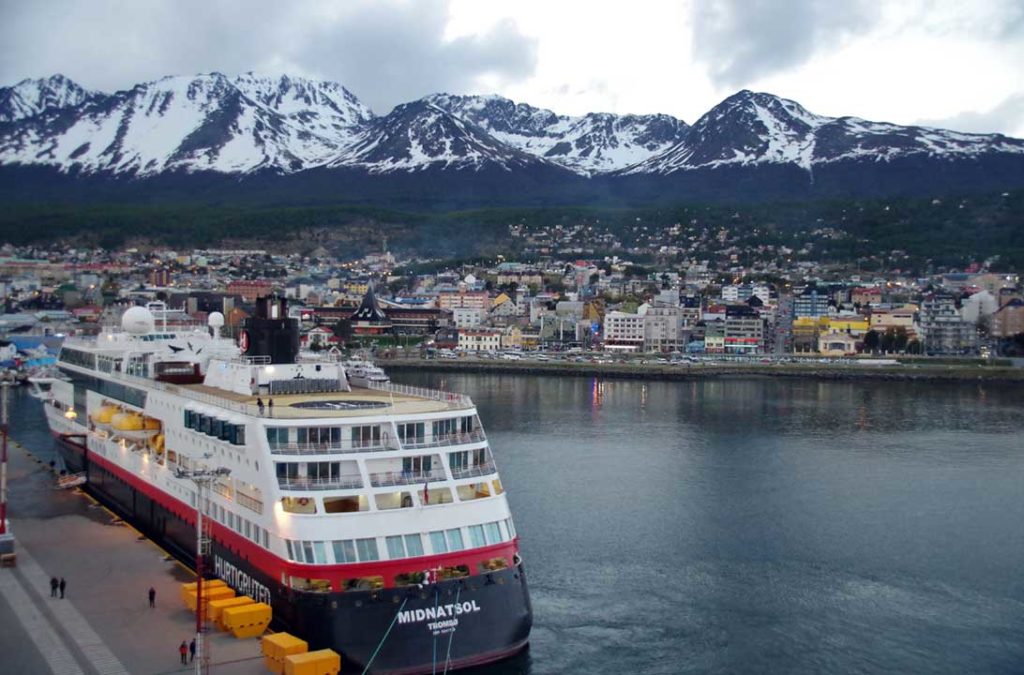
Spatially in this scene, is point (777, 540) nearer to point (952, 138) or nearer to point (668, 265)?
point (668, 265)

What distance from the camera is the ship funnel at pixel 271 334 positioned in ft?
51.9

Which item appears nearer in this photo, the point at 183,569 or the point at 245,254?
the point at 183,569

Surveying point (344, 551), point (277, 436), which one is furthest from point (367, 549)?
point (277, 436)

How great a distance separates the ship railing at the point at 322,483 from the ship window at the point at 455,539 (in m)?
1.07

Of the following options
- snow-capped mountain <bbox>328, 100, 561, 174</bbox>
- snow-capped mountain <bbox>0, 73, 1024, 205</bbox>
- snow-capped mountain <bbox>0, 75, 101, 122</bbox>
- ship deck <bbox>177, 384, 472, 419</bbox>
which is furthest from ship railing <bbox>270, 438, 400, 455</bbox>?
snow-capped mountain <bbox>0, 75, 101, 122</bbox>

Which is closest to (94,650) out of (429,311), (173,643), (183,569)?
(173,643)

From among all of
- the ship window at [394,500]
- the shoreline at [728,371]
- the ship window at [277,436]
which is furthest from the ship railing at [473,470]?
the shoreline at [728,371]

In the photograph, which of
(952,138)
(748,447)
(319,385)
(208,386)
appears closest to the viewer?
(319,385)

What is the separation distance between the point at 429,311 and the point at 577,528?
54873 millimetres

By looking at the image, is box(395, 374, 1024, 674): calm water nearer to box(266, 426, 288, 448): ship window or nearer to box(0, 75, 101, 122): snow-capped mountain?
box(266, 426, 288, 448): ship window

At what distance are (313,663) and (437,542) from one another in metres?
1.87

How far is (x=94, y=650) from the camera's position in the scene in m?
11.2

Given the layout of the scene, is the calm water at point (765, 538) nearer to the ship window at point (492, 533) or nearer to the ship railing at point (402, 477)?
the ship window at point (492, 533)

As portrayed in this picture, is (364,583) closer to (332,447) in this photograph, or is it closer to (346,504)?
(346,504)
